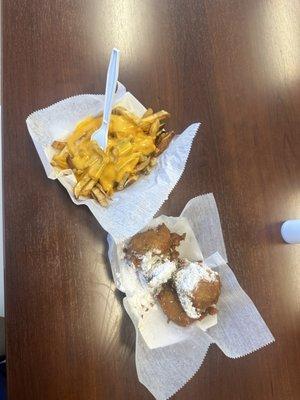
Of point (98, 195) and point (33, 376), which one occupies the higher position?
point (98, 195)

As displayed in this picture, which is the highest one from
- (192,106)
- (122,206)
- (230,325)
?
(192,106)

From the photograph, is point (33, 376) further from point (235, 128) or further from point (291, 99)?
point (291, 99)

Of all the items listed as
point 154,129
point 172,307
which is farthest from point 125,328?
point 154,129

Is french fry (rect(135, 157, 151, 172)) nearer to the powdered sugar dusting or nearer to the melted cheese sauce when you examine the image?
the melted cheese sauce

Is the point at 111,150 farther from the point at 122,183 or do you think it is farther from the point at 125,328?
the point at 125,328

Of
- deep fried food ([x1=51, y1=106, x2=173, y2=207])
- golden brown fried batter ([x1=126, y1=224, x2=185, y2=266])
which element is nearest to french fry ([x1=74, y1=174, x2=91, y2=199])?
deep fried food ([x1=51, y1=106, x2=173, y2=207])

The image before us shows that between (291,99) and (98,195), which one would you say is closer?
(98,195)

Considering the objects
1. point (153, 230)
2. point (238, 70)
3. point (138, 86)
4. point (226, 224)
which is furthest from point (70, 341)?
point (238, 70)
